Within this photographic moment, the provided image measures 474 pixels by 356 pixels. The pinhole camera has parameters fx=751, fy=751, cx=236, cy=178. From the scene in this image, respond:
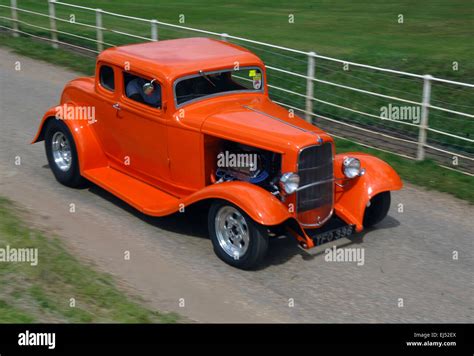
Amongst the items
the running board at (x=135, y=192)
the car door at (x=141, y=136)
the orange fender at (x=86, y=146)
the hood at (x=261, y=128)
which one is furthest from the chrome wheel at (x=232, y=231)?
the orange fender at (x=86, y=146)

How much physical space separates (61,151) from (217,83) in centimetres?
273

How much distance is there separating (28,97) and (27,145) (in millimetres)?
3036

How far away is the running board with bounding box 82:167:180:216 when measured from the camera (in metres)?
9.05

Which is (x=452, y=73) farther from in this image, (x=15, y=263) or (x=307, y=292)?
(x=15, y=263)

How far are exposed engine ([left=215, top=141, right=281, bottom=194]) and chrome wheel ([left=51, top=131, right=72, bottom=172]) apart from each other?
2765mm

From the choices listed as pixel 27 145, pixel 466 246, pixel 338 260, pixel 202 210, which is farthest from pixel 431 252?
pixel 27 145

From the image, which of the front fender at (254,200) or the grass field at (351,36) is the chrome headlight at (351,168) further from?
the grass field at (351,36)

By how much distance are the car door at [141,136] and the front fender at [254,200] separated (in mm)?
1228

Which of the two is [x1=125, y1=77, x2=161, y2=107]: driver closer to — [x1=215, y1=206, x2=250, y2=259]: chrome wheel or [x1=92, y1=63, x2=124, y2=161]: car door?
[x1=92, y1=63, x2=124, y2=161]: car door

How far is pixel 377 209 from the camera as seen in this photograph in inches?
364

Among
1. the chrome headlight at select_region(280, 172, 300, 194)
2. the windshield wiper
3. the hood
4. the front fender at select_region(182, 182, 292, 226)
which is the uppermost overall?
the windshield wiper

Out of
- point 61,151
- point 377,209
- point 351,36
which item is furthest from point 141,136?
point 351,36

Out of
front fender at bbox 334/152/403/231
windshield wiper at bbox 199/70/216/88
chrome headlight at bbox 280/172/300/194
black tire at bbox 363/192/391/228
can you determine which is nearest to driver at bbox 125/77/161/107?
windshield wiper at bbox 199/70/216/88

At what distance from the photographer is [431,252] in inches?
346
